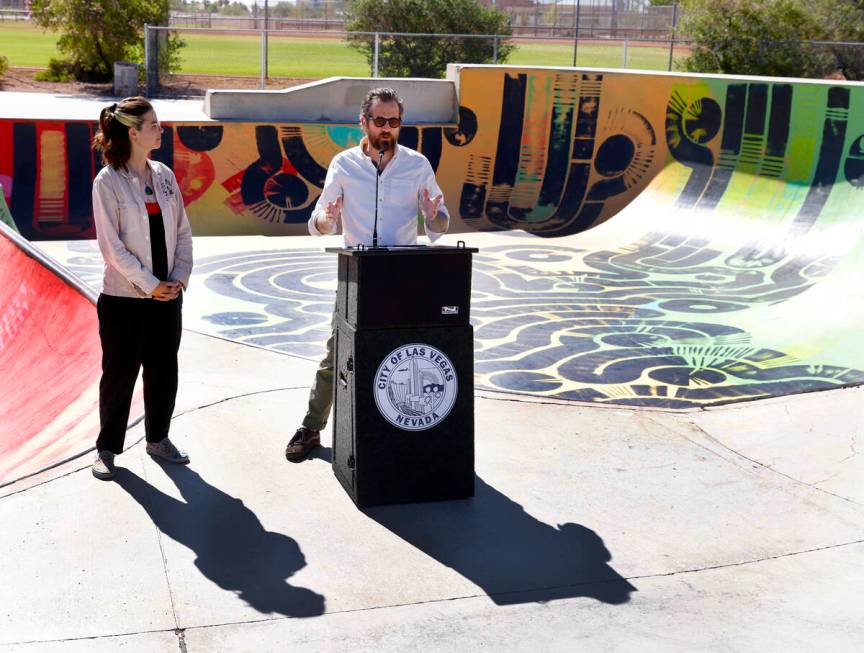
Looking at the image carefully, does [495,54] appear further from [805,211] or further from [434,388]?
[434,388]

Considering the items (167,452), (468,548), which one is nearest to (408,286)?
(468,548)

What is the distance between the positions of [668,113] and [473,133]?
2.96 metres

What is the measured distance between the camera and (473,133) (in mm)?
15875

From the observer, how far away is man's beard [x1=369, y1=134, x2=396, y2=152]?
4.82m

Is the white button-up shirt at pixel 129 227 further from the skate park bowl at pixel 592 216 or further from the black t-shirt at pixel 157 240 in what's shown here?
the skate park bowl at pixel 592 216

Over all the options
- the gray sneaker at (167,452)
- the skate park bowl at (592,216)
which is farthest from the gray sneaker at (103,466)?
the skate park bowl at (592,216)

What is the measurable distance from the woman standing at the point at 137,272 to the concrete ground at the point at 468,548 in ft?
0.89

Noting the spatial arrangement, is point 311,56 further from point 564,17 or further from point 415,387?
point 415,387

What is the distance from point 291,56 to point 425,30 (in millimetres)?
15119

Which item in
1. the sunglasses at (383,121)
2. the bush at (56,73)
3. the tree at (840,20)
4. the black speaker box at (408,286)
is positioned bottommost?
the black speaker box at (408,286)

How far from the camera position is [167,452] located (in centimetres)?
514

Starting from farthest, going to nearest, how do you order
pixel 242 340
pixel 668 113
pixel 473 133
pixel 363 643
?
pixel 473 133
pixel 668 113
pixel 242 340
pixel 363 643

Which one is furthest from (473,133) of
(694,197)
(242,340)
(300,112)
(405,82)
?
(242,340)

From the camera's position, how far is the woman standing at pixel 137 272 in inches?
184
